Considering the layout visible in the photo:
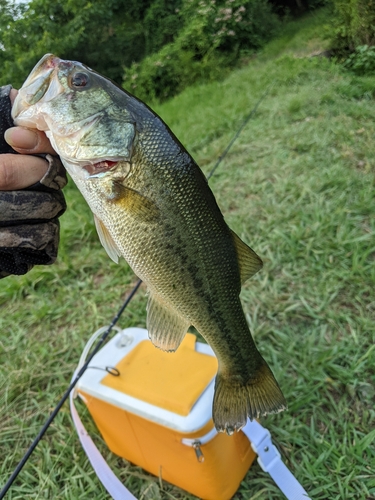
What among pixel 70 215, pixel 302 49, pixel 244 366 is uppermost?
pixel 244 366

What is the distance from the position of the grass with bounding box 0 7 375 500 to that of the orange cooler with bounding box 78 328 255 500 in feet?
0.55

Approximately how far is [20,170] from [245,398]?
107cm

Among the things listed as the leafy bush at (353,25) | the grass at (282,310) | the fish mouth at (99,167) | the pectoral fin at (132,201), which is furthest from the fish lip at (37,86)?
the leafy bush at (353,25)

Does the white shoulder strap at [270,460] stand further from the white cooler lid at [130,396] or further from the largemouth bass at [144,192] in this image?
the largemouth bass at [144,192]

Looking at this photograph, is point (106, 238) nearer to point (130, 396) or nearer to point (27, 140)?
point (27, 140)

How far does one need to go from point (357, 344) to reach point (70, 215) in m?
3.29

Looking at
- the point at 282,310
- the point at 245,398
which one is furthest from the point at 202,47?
the point at 245,398

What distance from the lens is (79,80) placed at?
1.34 meters

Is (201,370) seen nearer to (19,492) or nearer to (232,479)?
(232,479)

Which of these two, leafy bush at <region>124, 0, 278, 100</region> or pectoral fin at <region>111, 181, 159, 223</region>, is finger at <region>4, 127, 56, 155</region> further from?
leafy bush at <region>124, 0, 278, 100</region>

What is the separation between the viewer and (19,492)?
83.7 inches

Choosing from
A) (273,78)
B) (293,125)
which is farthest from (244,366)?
(273,78)

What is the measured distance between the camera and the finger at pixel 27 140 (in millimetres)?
1322

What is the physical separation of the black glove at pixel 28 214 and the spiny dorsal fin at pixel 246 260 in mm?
638
